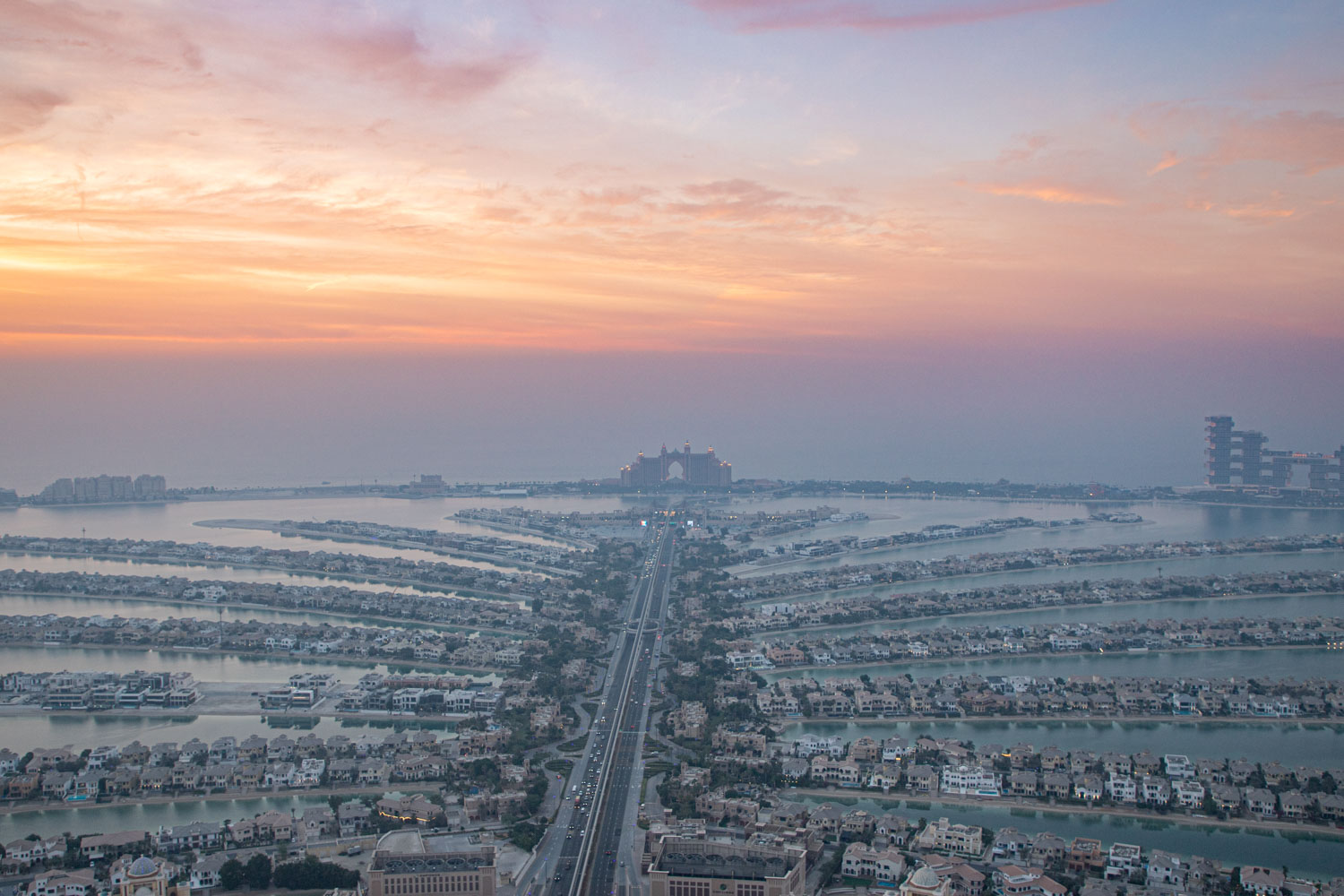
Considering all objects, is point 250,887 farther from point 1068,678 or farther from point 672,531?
point 672,531

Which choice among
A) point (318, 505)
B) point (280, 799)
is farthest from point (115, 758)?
→ point (318, 505)

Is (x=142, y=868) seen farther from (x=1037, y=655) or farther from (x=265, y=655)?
(x=1037, y=655)

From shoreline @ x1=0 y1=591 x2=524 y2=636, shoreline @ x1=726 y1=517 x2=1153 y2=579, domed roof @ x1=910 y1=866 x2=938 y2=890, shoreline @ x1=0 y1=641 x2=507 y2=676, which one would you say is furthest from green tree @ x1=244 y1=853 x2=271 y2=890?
shoreline @ x1=726 y1=517 x2=1153 y2=579

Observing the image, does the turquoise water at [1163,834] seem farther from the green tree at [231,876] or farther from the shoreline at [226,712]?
the shoreline at [226,712]

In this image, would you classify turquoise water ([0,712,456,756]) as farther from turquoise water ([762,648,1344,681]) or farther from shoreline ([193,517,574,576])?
shoreline ([193,517,574,576])

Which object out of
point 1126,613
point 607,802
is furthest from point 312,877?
point 1126,613

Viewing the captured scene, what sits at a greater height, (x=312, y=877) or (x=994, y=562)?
(x=994, y=562)
